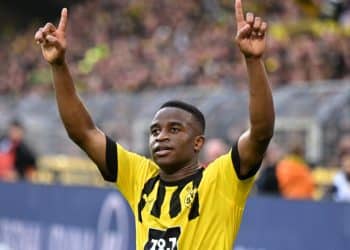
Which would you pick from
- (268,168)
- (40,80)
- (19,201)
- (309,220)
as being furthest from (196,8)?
(309,220)

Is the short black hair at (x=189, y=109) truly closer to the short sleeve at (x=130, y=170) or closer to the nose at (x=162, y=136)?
the nose at (x=162, y=136)

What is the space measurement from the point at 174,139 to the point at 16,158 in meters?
9.88

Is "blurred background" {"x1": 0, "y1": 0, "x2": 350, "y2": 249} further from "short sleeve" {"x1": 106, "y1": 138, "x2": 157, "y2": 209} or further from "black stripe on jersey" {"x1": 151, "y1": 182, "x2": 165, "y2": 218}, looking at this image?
"black stripe on jersey" {"x1": 151, "y1": 182, "x2": 165, "y2": 218}

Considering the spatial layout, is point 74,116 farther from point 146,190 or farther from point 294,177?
point 294,177

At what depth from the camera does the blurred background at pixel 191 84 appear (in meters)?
13.2

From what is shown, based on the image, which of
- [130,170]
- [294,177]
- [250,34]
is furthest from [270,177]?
[250,34]

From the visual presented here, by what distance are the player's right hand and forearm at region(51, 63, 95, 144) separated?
10cm

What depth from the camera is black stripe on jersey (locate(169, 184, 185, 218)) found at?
19.5ft

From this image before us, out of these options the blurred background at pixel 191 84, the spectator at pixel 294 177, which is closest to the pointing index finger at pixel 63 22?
the blurred background at pixel 191 84

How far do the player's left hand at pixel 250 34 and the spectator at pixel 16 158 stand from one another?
10192 mm

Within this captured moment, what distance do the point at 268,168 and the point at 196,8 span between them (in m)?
12.6

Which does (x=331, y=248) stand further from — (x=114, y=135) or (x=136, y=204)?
(x=114, y=135)

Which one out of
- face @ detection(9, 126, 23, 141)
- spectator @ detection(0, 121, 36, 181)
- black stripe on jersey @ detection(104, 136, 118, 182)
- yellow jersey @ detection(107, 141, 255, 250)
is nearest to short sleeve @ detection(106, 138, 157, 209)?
black stripe on jersey @ detection(104, 136, 118, 182)

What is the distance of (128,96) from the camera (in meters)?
17.1
